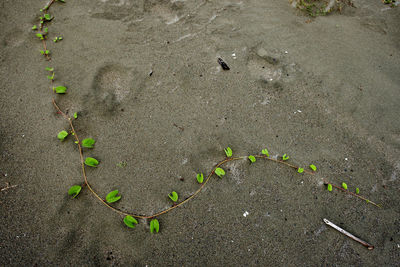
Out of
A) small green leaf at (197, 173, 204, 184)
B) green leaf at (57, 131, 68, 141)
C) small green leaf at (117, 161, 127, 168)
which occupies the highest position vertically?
small green leaf at (197, 173, 204, 184)

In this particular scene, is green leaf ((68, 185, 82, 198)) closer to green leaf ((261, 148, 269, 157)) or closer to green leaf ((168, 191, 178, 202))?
green leaf ((168, 191, 178, 202))

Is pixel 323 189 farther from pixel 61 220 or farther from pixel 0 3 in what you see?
pixel 0 3

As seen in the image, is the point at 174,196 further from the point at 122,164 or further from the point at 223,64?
the point at 223,64

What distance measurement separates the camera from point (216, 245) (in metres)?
1.60

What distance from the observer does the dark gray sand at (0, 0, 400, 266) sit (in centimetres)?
161

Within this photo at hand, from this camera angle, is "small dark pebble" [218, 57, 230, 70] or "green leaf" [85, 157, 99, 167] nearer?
"green leaf" [85, 157, 99, 167]

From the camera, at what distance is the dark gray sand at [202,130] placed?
1608 millimetres

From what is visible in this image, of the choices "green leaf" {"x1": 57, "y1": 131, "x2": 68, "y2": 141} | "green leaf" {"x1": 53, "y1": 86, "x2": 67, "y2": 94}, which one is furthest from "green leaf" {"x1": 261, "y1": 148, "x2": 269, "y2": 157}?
"green leaf" {"x1": 53, "y1": 86, "x2": 67, "y2": 94}

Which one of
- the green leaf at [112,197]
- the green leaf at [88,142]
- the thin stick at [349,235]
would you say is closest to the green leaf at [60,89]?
the green leaf at [88,142]

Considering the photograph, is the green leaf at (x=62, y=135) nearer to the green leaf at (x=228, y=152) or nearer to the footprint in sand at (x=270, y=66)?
the green leaf at (x=228, y=152)

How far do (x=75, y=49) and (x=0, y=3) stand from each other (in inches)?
53.7

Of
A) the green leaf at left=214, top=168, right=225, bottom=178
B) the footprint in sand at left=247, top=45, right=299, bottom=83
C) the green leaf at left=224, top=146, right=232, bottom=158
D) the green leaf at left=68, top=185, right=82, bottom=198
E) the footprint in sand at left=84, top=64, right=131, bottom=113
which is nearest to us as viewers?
the green leaf at left=68, top=185, right=82, bottom=198

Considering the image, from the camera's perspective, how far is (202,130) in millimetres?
2088

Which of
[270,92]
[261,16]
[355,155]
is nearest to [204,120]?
[270,92]
